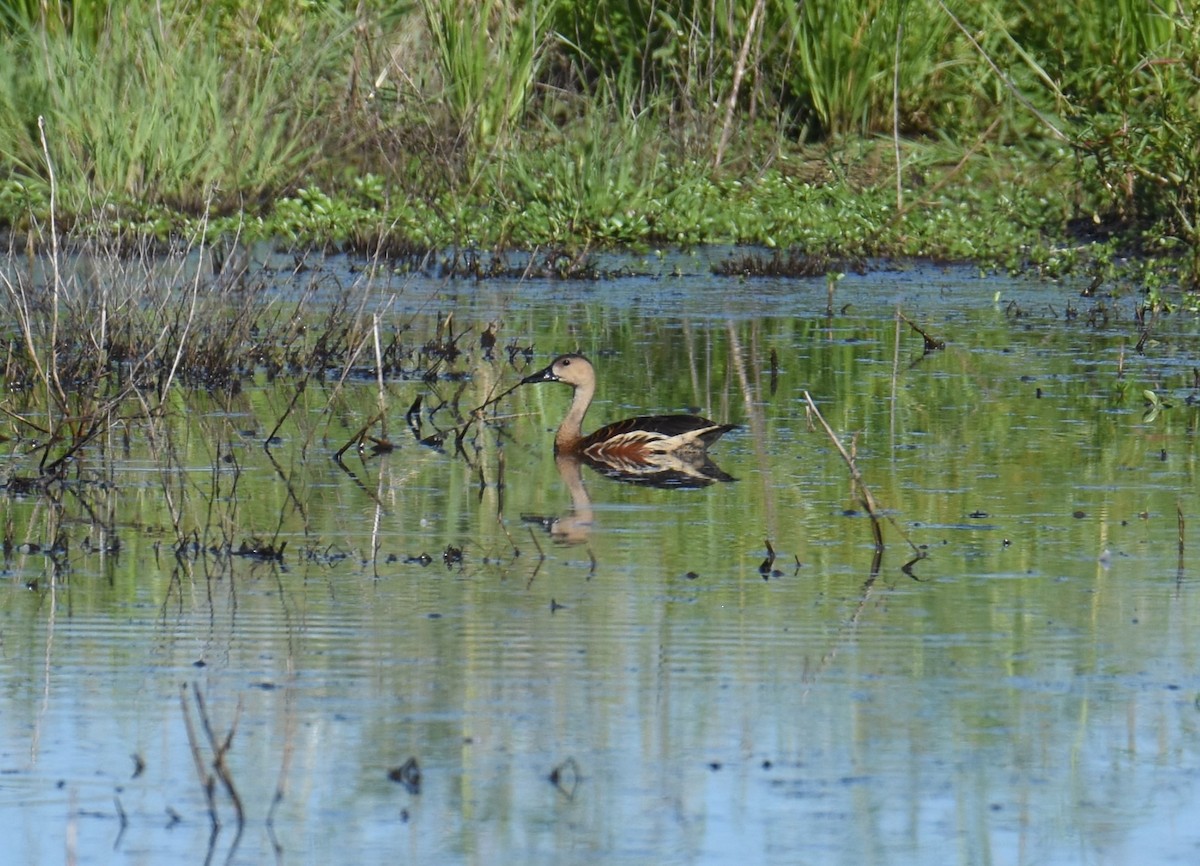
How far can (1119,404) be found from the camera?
1180 cm

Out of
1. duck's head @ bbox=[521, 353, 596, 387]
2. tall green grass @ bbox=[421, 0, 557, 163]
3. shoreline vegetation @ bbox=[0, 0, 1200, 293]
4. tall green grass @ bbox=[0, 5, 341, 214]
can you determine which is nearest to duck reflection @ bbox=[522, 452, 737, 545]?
duck's head @ bbox=[521, 353, 596, 387]

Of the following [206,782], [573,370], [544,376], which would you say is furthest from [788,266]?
[206,782]

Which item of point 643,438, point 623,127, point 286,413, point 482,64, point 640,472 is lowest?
point 640,472

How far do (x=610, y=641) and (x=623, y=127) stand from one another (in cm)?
1223

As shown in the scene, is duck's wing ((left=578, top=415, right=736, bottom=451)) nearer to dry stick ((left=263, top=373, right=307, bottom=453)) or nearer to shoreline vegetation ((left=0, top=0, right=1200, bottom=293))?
dry stick ((left=263, top=373, right=307, bottom=453))

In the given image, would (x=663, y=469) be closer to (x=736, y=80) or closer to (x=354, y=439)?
(x=354, y=439)

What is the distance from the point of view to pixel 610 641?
6.75 m

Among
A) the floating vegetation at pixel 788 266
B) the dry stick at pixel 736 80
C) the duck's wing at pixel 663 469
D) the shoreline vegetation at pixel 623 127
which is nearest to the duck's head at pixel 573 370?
the duck's wing at pixel 663 469

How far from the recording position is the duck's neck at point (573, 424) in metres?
10.7

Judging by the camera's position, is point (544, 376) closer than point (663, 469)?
No

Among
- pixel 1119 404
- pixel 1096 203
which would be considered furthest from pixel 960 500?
pixel 1096 203

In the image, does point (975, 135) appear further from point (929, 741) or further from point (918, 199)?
point (929, 741)

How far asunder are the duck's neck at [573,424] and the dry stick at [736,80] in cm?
873

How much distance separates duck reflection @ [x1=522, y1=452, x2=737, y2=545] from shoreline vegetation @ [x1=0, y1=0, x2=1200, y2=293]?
6.93 metres
